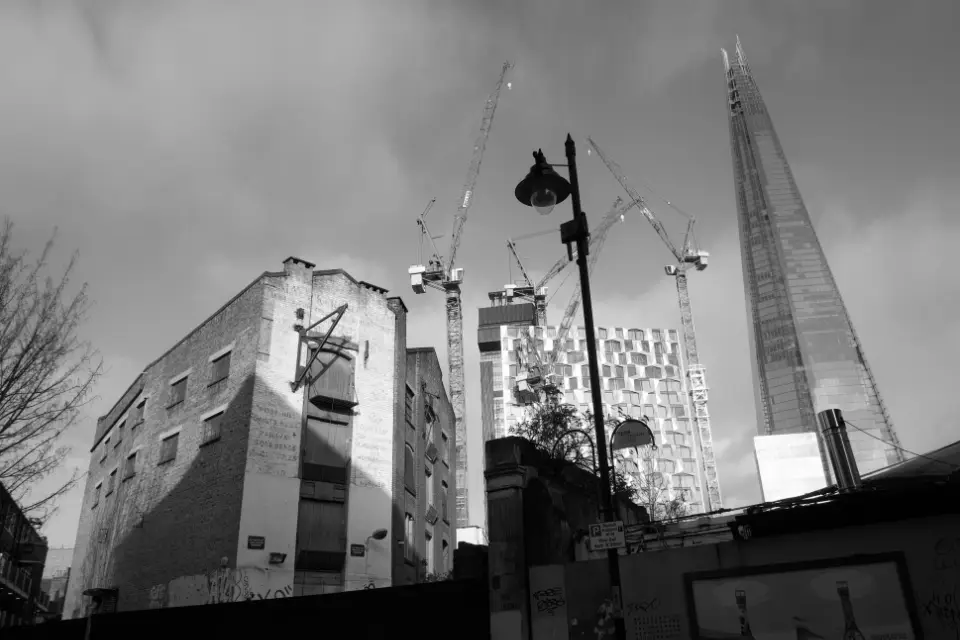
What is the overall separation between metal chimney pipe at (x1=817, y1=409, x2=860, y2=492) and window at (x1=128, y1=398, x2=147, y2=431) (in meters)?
33.3

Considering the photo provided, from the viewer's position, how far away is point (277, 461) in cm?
2775

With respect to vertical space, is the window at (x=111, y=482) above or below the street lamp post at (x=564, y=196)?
above

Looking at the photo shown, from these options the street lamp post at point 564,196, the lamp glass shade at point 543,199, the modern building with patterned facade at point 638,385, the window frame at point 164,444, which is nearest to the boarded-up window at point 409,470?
the window frame at point 164,444

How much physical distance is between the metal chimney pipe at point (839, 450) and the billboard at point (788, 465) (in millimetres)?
63244

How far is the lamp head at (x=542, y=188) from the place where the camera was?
10820 mm

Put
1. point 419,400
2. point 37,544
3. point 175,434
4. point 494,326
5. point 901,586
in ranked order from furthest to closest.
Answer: point 494,326 < point 37,544 < point 419,400 < point 175,434 < point 901,586

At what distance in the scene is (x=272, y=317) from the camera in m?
30.1

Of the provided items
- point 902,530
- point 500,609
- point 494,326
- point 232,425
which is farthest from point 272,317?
point 494,326

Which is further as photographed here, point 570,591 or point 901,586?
point 570,591

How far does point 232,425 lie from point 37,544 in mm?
42779

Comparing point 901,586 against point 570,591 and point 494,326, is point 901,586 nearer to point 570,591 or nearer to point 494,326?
point 570,591

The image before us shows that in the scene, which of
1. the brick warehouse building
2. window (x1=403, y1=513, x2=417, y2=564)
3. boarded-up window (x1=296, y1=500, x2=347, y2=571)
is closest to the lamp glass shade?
the brick warehouse building

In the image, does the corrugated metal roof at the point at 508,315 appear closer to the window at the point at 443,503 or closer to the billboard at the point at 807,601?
the window at the point at 443,503

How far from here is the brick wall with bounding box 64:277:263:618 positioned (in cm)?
2755
